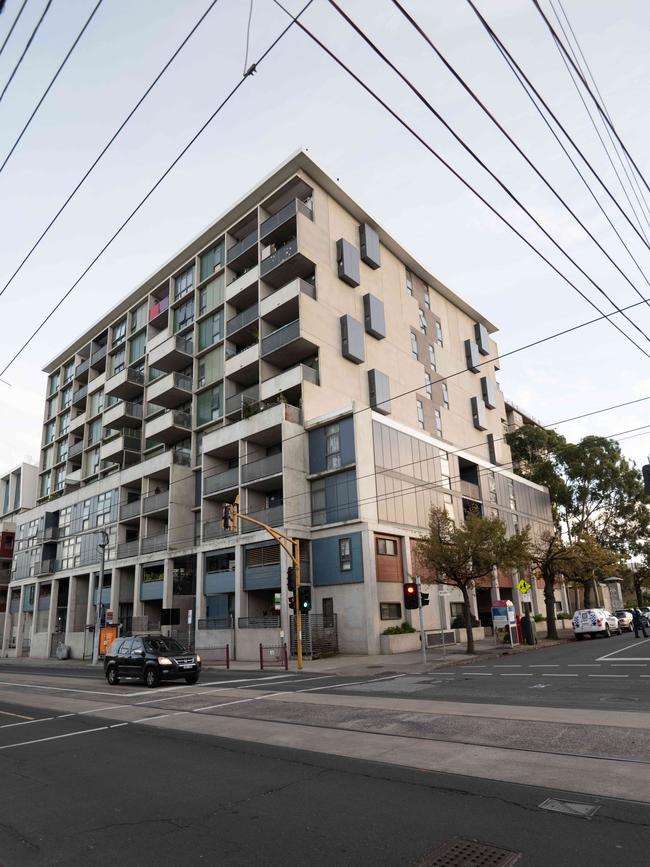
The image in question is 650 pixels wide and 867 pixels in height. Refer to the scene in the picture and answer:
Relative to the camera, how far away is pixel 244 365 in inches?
1646

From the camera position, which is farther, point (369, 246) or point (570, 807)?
point (369, 246)

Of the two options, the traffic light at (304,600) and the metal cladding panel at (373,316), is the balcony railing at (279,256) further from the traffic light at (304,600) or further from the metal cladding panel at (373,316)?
the traffic light at (304,600)

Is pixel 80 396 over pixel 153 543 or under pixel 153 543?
over

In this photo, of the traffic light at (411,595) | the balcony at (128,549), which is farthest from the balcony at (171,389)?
the traffic light at (411,595)

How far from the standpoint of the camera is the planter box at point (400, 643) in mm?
30656

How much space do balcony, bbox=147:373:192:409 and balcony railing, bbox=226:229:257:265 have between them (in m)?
10.2

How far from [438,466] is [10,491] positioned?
6182 centimetres

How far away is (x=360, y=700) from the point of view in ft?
46.2

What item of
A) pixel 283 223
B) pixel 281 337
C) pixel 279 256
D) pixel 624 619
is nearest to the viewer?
pixel 281 337

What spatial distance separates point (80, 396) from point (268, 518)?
3698cm

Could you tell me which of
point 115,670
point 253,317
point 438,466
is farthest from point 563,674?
point 253,317

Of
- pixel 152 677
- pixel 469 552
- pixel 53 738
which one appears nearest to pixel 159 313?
pixel 469 552

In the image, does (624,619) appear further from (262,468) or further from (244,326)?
(244,326)

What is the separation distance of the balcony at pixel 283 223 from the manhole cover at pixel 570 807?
3978 cm
